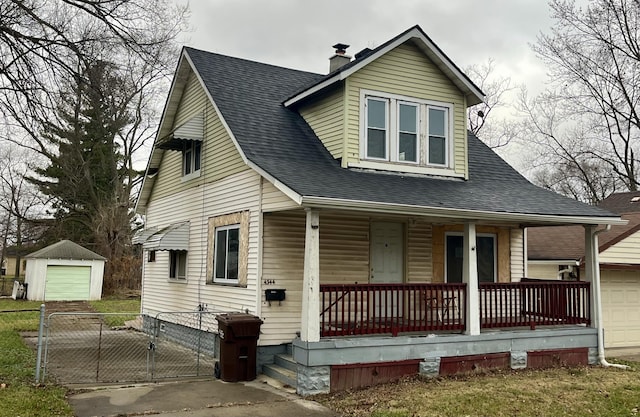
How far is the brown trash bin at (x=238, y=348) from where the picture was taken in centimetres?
973

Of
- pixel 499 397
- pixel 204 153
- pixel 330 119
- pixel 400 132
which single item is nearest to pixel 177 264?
pixel 204 153

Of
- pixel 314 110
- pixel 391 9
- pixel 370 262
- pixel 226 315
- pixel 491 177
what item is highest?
pixel 391 9

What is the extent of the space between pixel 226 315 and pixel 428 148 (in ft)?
17.6

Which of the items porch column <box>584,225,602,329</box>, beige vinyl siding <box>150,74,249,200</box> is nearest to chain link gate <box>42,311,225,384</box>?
beige vinyl siding <box>150,74,249,200</box>

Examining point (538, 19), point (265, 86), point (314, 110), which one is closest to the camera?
point (314, 110)

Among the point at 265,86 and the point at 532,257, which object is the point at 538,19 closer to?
the point at 532,257

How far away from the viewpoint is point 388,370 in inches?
374

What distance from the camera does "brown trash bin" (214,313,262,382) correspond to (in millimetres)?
9734

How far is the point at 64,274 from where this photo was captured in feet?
96.1

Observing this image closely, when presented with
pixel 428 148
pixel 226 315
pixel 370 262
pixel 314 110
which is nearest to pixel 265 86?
pixel 314 110

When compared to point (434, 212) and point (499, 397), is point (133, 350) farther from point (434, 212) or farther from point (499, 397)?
point (499, 397)

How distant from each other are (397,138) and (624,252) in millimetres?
8072

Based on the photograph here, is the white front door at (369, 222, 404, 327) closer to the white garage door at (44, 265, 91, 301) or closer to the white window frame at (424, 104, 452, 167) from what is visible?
the white window frame at (424, 104, 452, 167)

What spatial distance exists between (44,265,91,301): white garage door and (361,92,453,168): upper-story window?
2267 cm
